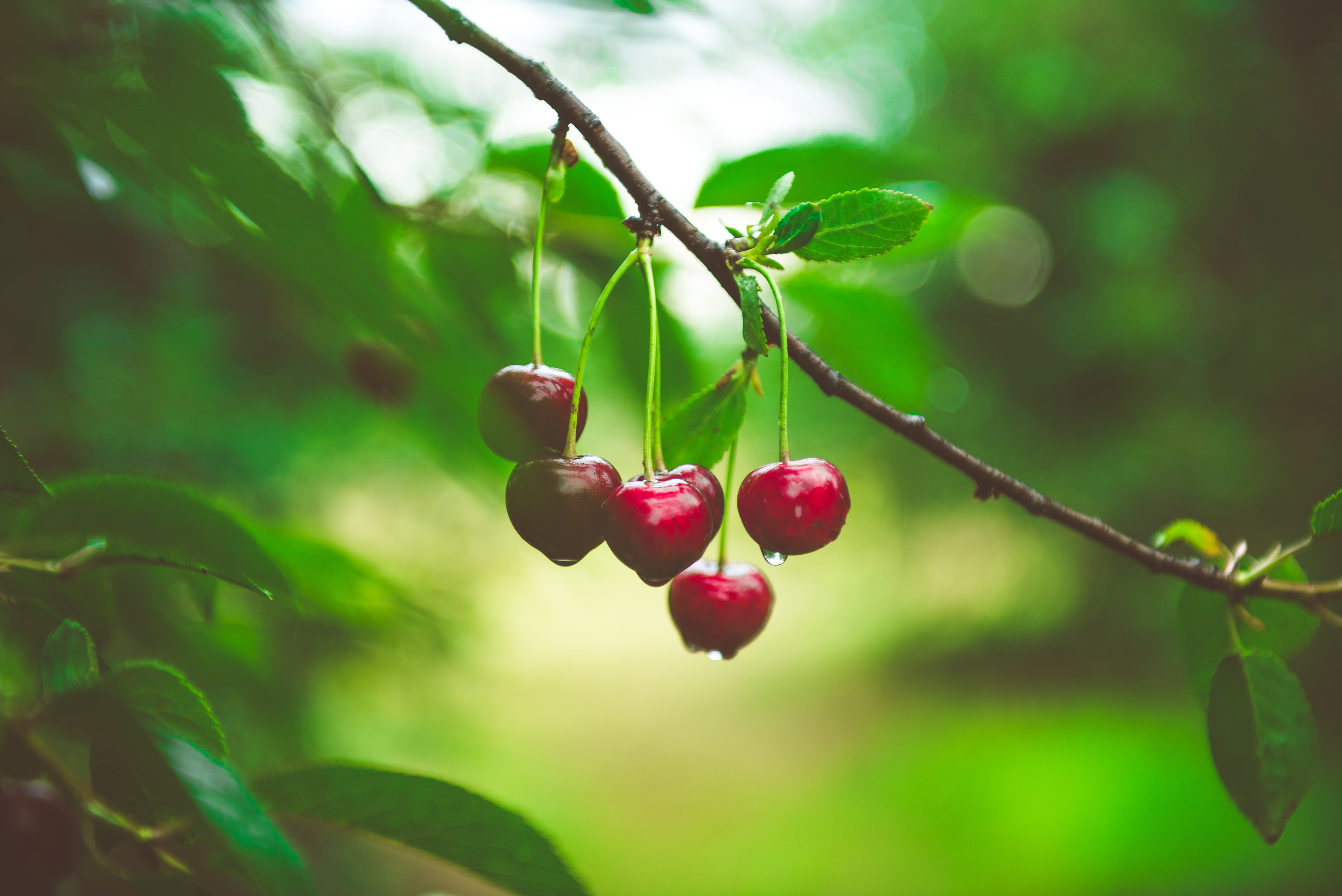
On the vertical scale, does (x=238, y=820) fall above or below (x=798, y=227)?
below

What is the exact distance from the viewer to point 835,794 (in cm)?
718

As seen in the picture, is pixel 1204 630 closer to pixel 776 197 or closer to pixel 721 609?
pixel 721 609

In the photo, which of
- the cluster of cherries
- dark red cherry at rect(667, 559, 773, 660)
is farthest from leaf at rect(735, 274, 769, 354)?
dark red cherry at rect(667, 559, 773, 660)

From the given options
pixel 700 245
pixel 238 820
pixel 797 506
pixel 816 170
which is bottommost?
pixel 238 820

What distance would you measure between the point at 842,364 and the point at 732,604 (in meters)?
0.51

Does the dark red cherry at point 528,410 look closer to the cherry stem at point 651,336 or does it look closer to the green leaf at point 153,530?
the cherry stem at point 651,336

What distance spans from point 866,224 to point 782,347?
121mm

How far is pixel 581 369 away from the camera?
609 mm

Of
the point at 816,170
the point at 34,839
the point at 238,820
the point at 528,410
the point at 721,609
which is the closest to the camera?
the point at 238,820

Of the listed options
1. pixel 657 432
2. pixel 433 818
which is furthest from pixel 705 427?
pixel 433 818

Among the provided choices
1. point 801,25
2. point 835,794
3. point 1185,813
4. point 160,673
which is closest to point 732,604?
point 160,673

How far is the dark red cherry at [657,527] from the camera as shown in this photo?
0.58m

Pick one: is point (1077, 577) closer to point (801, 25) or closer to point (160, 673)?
point (801, 25)

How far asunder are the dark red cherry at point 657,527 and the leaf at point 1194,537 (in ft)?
1.61
